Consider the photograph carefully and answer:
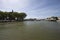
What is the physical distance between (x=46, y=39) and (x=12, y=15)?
255ft

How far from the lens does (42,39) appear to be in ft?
40.0

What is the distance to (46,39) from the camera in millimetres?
12180

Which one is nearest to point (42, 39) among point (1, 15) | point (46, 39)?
point (46, 39)

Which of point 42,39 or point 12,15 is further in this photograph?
point 12,15

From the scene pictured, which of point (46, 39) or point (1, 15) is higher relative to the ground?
point (1, 15)

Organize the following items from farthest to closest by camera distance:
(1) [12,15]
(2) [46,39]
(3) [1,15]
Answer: (1) [12,15], (3) [1,15], (2) [46,39]

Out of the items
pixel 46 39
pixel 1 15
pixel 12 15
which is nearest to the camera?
pixel 46 39

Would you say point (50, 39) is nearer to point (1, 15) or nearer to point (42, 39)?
point (42, 39)

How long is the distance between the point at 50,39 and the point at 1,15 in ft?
217

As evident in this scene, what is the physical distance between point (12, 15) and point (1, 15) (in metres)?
14.5

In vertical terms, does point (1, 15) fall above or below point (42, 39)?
above

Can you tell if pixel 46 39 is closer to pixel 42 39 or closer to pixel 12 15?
pixel 42 39

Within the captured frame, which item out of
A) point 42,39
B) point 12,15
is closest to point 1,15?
point 12,15

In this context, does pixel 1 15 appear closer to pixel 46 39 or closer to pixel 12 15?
pixel 12 15
